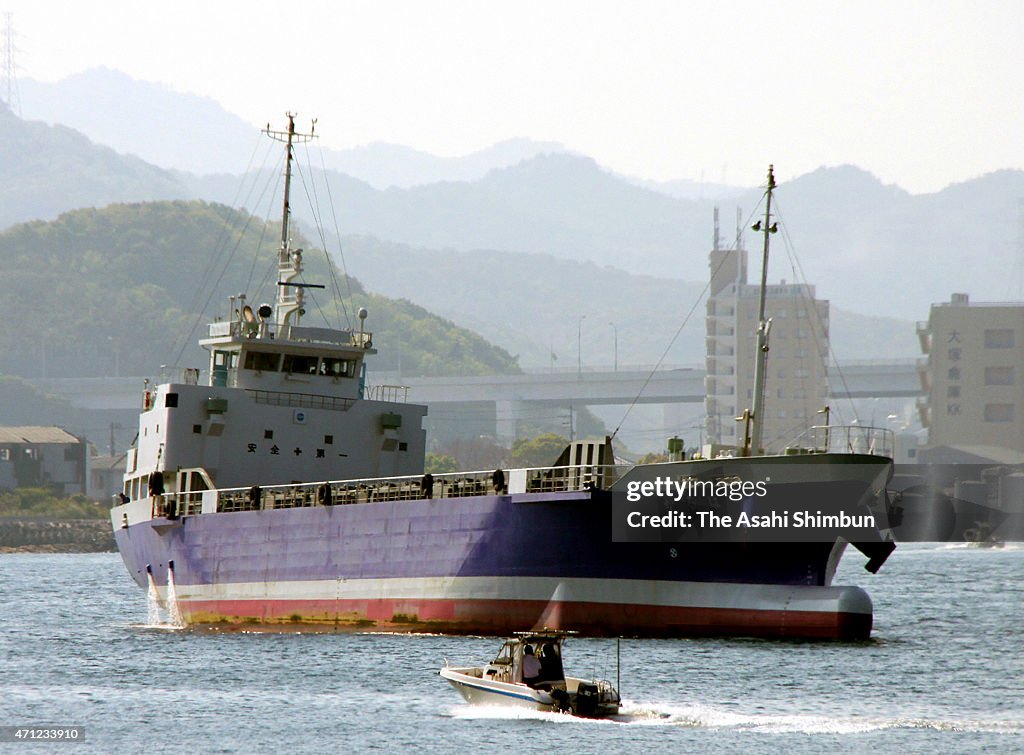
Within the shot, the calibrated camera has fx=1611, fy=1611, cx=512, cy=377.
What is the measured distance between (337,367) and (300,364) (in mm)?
1325

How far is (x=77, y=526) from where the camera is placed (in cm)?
13212

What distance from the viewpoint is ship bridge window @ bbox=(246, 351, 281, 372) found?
53062 mm

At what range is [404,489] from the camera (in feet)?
147

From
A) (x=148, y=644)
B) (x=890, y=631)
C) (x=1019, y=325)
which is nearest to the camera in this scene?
(x=148, y=644)

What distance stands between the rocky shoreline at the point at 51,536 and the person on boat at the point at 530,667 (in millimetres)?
100453

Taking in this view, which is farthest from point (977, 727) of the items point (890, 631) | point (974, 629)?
point (974, 629)

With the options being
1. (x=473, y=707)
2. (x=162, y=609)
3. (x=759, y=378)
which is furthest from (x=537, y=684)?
(x=162, y=609)

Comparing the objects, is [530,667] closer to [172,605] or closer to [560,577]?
[560,577]

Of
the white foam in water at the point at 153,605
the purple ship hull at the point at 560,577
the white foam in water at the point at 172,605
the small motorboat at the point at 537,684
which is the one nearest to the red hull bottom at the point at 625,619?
the purple ship hull at the point at 560,577

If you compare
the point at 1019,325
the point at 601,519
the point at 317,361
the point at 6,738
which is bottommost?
the point at 6,738

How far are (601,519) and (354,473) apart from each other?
1452 cm

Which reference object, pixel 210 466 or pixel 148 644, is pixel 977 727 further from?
pixel 210 466

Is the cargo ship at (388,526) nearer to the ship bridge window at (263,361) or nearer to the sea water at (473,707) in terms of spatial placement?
the ship bridge window at (263,361)

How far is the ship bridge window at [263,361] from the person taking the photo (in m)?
53.1
